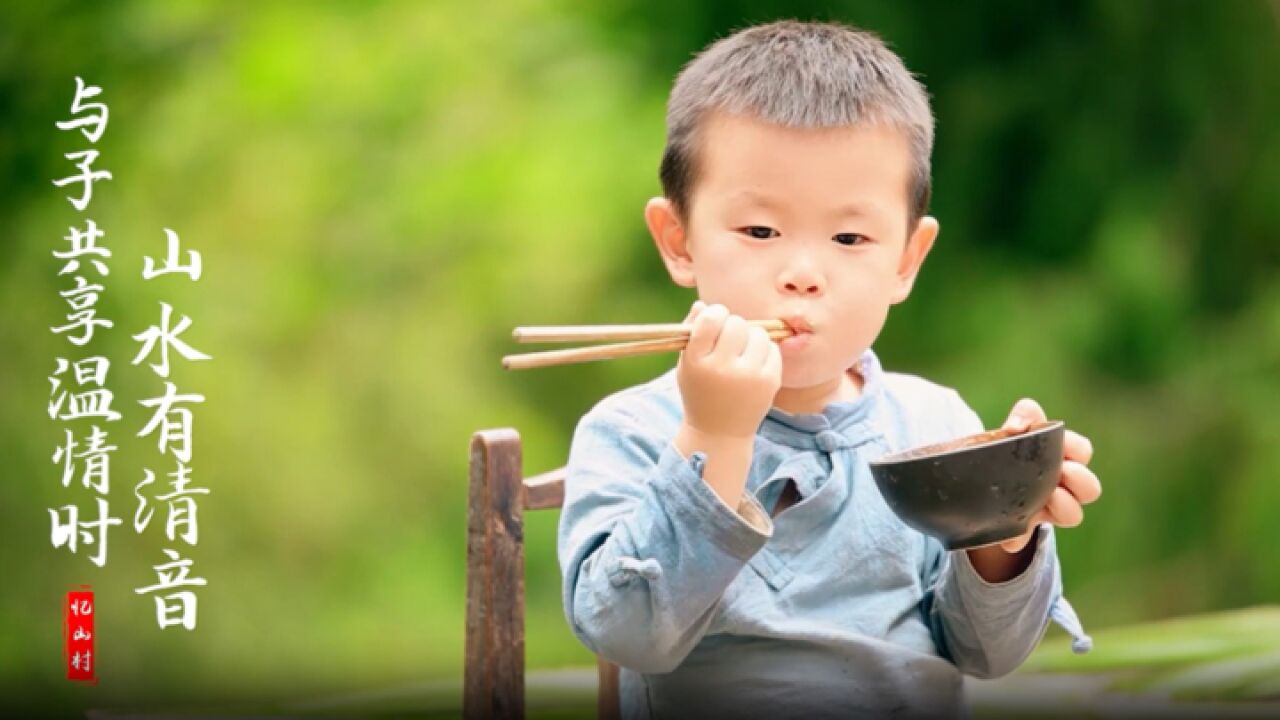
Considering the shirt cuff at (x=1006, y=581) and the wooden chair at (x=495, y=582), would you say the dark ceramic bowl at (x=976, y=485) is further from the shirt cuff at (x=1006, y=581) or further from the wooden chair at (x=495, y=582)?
the wooden chair at (x=495, y=582)

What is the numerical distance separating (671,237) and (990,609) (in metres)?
0.37

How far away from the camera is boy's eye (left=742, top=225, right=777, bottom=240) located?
1165mm

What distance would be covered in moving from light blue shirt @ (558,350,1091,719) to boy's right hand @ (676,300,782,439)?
0.10m

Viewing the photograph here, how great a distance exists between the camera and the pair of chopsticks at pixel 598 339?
1060mm

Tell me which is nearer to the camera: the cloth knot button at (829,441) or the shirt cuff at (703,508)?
the shirt cuff at (703,508)

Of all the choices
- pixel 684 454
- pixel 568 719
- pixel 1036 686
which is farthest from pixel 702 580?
pixel 1036 686

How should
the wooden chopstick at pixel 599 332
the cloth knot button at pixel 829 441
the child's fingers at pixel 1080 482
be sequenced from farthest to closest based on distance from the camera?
the cloth knot button at pixel 829 441 < the child's fingers at pixel 1080 482 < the wooden chopstick at pixel 599 332

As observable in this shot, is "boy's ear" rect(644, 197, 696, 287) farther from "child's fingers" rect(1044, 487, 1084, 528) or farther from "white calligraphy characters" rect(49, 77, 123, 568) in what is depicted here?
"white calligraphy characters" rect(49, 77, 123, 568)

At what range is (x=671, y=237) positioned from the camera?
1.27 m

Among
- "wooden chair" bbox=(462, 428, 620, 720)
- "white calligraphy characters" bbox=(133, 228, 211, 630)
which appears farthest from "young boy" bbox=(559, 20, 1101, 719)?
"white calligraphy characters" bbox=(133, 228, 211, 630)

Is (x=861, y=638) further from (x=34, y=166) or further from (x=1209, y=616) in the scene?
(x=34, y=166)

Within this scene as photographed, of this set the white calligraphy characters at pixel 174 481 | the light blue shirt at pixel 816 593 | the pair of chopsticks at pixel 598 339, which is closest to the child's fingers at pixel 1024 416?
the light blue shirt at pixel 816 593

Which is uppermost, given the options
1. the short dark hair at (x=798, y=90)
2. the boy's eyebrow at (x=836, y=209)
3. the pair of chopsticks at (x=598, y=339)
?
the short dark hair at (x=798, y=90)

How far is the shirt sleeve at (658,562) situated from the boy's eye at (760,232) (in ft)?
0.56
